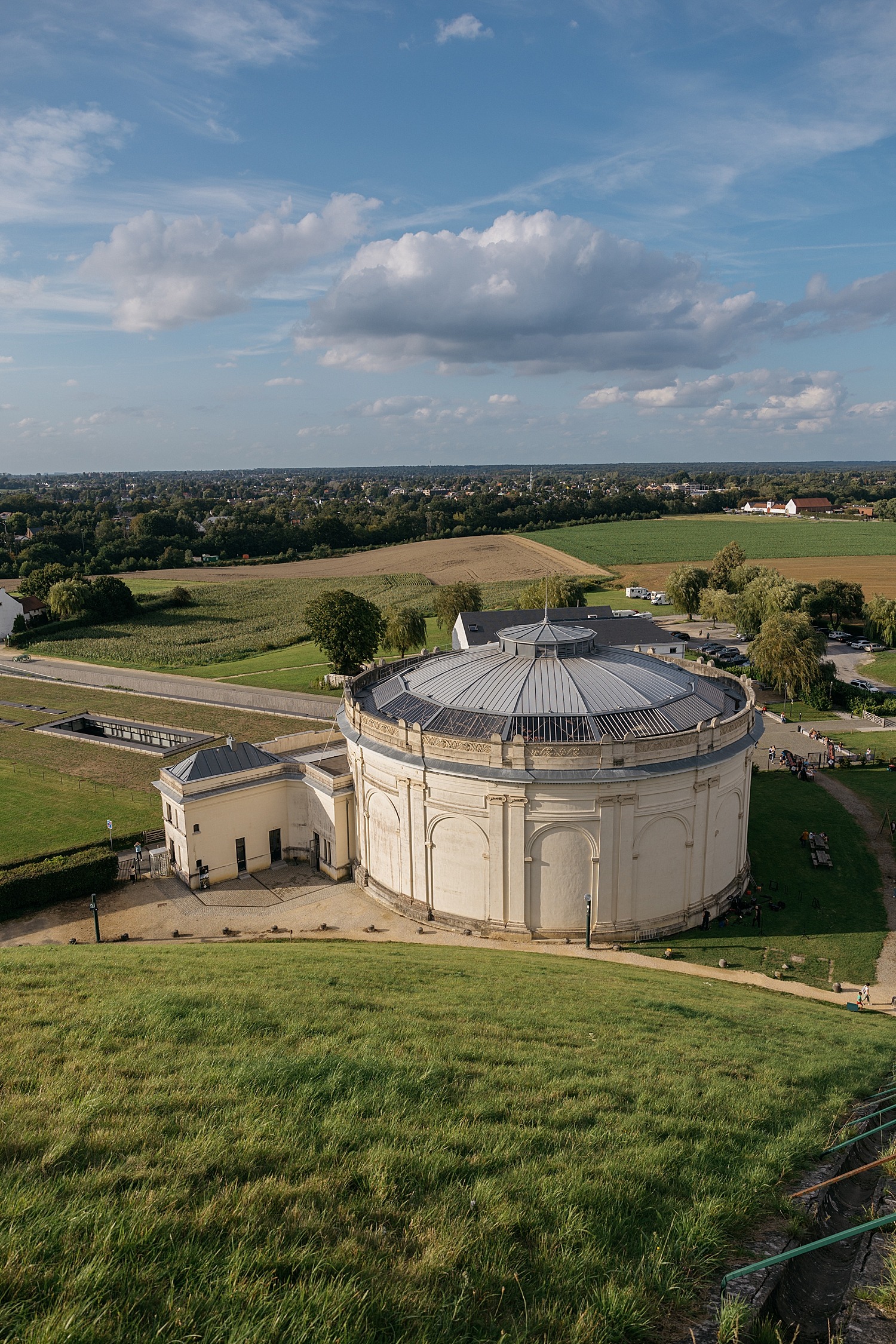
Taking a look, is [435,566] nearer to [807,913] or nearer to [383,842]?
[383,842]

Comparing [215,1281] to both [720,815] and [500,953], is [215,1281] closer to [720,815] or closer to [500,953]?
[500,953]

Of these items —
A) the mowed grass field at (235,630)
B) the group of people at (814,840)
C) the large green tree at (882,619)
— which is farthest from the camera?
the mowed grass field at (235,630)

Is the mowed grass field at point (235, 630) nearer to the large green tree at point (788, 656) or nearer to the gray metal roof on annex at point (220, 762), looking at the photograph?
the gray metal roof on annex at point (220, 762)

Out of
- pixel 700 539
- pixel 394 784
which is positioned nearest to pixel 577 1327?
pixel 394 784

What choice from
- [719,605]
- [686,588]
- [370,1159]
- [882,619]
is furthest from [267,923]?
[686,588]

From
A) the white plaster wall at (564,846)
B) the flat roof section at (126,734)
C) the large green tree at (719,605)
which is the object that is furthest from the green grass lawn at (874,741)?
the flat roof section at (126,734)

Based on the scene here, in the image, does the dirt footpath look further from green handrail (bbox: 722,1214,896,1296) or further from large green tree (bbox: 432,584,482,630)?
large green tree (bbox: 432,584,482,630)

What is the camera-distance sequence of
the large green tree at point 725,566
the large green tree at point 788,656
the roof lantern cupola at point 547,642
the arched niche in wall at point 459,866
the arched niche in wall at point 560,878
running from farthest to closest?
the large green tree at point 725,566
the large green tree at point 788,656
the roof lantern cupola at point 547,642
the arched niche in wall at point 459,866
the arched niche in wall at point 560,878
